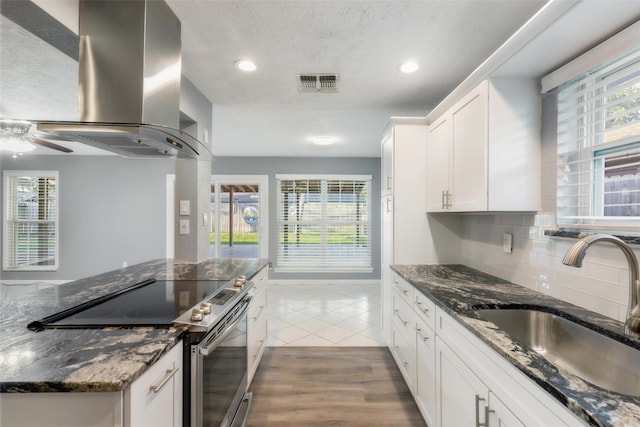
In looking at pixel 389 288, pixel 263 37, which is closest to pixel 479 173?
pixel 389 288

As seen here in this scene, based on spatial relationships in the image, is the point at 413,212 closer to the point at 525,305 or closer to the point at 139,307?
the point at 525,305

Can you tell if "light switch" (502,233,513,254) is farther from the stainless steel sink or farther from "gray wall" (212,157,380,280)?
"gray wall" (212,157,380,280)

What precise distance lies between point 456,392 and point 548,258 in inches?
37.0

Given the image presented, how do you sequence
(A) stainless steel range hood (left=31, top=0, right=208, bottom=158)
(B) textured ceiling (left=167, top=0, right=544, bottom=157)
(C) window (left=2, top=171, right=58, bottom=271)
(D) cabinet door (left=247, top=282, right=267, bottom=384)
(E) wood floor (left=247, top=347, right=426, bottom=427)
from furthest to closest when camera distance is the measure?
(C) window (left=2, top=171, right=58, bottom=271) → (D) cabinet door (left=247, top=282, right=267, bottom=384) → (E) wood floor (left=247, top=347, right=426, bottom=427) → (B) textured ceiling (left=167, top=0, right=544, bottom=157) → (A) stainless steel range hood (left=31, top=0, right=208, bottom=158)

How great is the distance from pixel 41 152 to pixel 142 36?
5646mm

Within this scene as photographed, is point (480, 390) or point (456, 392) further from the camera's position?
point (456, 392)

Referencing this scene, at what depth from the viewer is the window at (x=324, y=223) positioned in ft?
18.2

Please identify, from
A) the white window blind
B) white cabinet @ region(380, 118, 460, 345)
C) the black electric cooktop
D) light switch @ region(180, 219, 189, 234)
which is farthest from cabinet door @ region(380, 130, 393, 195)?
light switch @ region(180, 219, 189, 234)

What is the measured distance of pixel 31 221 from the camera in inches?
203

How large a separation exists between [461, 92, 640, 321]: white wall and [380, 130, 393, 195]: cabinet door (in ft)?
2.60

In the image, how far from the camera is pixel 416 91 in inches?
96.5

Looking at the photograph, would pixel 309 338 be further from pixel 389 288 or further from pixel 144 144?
pixel 144 144

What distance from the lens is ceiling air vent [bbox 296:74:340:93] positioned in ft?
7.18

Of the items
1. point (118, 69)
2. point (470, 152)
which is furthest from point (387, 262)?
point (118, 69)
